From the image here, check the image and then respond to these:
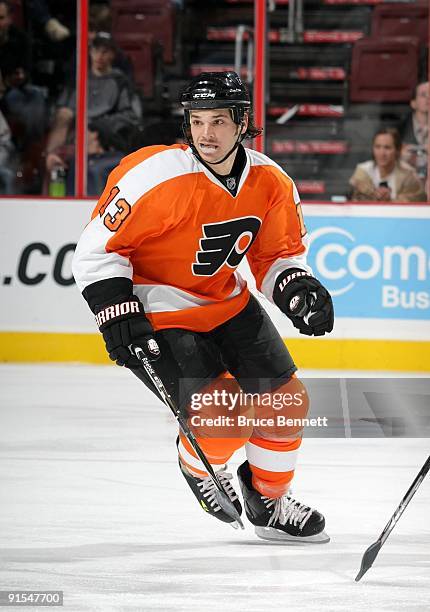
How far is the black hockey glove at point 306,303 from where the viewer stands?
8.89ft

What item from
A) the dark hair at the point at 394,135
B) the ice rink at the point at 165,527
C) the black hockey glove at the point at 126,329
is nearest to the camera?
the ice rink at the point at 165,527

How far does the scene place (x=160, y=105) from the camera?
5.89m

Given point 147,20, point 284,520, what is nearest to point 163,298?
point 284,520

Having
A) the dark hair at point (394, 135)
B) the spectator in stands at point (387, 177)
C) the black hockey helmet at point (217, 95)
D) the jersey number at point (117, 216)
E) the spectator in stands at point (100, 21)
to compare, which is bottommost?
the spectator in stands at point (387, 177)

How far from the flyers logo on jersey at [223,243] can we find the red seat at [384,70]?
320cm

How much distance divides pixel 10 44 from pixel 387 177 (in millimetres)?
1861

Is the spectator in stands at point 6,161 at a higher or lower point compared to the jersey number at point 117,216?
lower

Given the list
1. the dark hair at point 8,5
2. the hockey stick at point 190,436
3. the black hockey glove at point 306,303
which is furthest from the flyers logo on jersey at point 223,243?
the dark hair at point 8,5

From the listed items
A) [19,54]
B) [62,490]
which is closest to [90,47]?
[19,54]

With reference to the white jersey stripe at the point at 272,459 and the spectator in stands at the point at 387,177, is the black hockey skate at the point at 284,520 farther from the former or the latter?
the spectator in stands at the point at 387,177

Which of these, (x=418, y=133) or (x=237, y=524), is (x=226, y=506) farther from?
(x=418, y=133)

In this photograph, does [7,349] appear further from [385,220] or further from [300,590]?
[300,590]

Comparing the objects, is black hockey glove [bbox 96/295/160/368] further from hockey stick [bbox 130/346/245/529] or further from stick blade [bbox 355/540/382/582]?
stick blade [bbox 355/540/382/582]

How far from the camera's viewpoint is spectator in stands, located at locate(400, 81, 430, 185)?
5582mm
